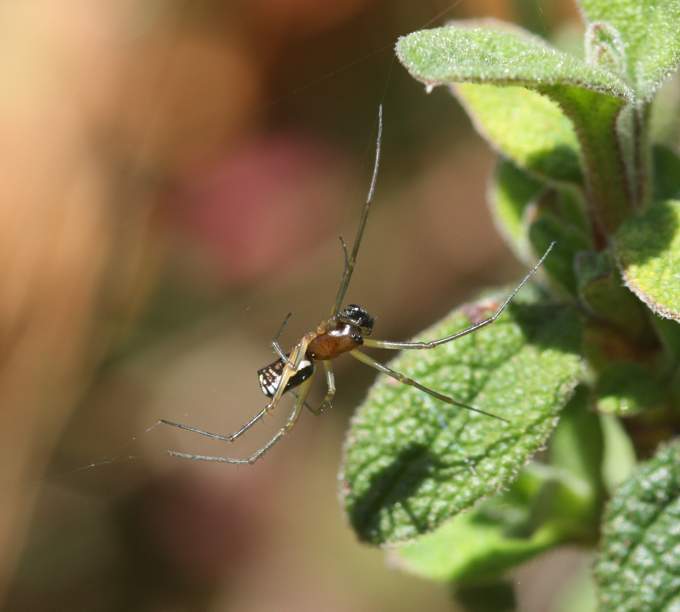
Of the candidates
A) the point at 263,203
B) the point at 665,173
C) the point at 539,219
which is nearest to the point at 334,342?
the point at 539,219

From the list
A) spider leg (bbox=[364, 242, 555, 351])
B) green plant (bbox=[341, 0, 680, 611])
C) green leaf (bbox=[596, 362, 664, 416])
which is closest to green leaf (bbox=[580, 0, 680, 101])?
green plant (bbox=[341, 0, 680, 611])

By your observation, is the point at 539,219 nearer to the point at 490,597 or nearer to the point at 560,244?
the point at 560,244

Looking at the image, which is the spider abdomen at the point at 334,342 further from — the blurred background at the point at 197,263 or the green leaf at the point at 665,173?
the blurred background at the point at 197,263

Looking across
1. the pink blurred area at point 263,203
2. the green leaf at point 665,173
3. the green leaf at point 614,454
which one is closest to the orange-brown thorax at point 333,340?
the green leaf at point 614,454

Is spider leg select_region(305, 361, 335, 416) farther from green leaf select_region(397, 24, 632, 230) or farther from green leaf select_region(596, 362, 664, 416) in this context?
green leaf select_region(397, 24, 632, 230)

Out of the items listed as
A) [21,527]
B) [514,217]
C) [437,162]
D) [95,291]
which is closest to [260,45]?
[437,162]

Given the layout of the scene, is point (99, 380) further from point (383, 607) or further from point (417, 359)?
point (417, 359)
